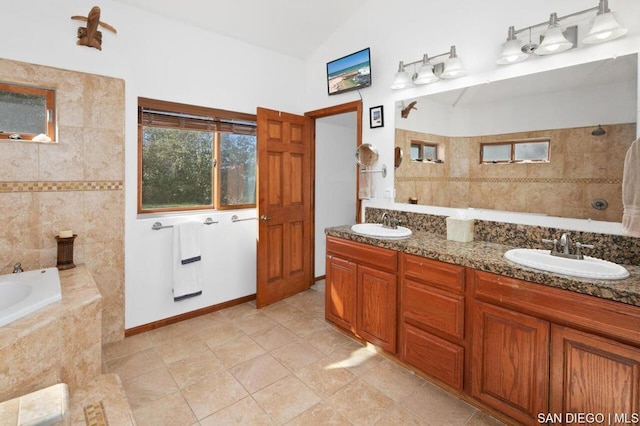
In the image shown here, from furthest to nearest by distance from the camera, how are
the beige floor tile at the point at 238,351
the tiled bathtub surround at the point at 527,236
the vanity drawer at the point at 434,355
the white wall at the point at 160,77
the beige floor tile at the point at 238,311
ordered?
the beige floor tile at the point at 238,311, the beige floor tile at the point at 238,351, the white wall at the point at 160,77, the vanity drawer at the point at 434,355, the tiled bathtub surround at the point at 527,236

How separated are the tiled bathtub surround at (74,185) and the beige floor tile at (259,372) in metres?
1.21

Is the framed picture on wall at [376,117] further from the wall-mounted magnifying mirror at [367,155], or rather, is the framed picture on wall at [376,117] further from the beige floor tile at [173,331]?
the beige floor tile at [173,331]

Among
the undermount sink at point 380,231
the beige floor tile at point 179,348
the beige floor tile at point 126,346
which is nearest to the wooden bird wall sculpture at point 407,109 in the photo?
the undermount sink at point 380,231

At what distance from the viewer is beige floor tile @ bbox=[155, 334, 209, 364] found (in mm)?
2496

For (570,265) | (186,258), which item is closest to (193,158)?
(186,258)

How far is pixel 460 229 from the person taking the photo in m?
2.30

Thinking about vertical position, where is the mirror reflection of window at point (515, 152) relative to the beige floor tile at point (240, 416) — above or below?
above

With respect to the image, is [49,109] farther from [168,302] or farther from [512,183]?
[512,183]

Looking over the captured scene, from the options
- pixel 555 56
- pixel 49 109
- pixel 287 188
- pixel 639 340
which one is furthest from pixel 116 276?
pixel 555 56

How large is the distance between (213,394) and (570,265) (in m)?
2.26

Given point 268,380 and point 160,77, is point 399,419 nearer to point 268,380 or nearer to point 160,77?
point 268,380

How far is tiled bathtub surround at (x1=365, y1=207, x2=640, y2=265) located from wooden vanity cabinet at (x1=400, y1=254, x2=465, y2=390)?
1.79 ft

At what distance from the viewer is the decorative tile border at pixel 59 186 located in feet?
7.36

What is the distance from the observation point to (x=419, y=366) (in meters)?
2.20
